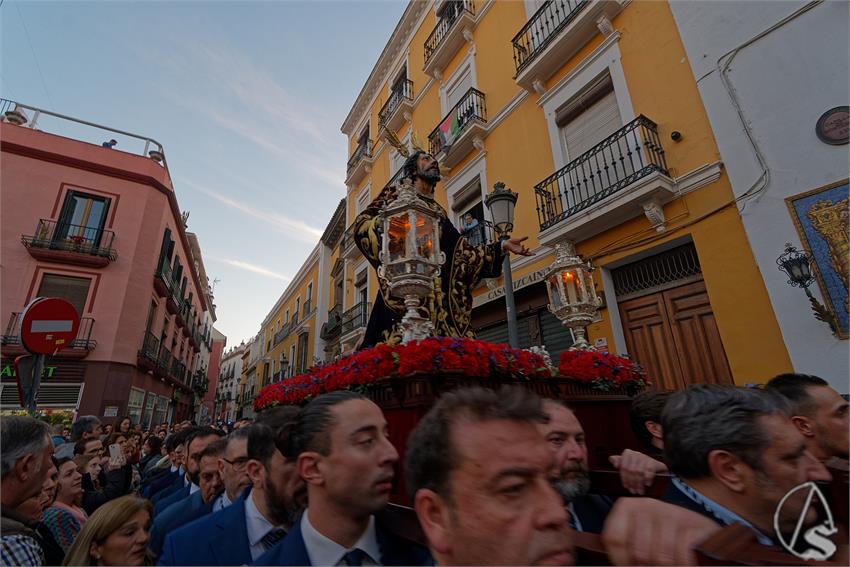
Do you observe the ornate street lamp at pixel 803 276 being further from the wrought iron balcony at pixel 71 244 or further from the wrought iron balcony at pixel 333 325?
the wrought iron balcony at pixel 71 244

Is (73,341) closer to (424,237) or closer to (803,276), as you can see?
(424,237)

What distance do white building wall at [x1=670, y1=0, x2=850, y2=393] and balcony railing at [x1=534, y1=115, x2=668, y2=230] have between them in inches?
31.2

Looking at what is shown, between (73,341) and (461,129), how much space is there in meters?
13.3

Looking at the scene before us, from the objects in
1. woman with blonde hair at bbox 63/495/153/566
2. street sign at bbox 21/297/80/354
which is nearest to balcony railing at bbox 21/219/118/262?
street sign at bbox 21/297/80/354

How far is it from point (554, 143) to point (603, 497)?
22.7 feet

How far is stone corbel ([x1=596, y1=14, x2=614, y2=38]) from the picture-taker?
6.82 metres

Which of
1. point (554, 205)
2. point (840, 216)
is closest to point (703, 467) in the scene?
point (840, 216)

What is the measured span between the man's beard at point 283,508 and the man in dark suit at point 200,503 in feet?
3.10

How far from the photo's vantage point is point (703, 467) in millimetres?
1263

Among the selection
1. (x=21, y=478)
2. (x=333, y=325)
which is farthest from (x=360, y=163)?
(x=21, y=478)

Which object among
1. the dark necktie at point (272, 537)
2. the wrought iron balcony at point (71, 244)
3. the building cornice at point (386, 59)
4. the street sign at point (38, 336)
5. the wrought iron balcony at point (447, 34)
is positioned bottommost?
the dark necktie at point (272, 537)

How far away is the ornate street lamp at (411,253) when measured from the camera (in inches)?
116

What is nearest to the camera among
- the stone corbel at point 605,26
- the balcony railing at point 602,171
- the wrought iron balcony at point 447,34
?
the balcony railing at point 602,171

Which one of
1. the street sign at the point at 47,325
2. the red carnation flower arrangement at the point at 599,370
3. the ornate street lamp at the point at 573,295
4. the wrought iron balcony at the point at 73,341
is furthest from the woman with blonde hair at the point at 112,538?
the wrought iron balcony at the point at 73,341
